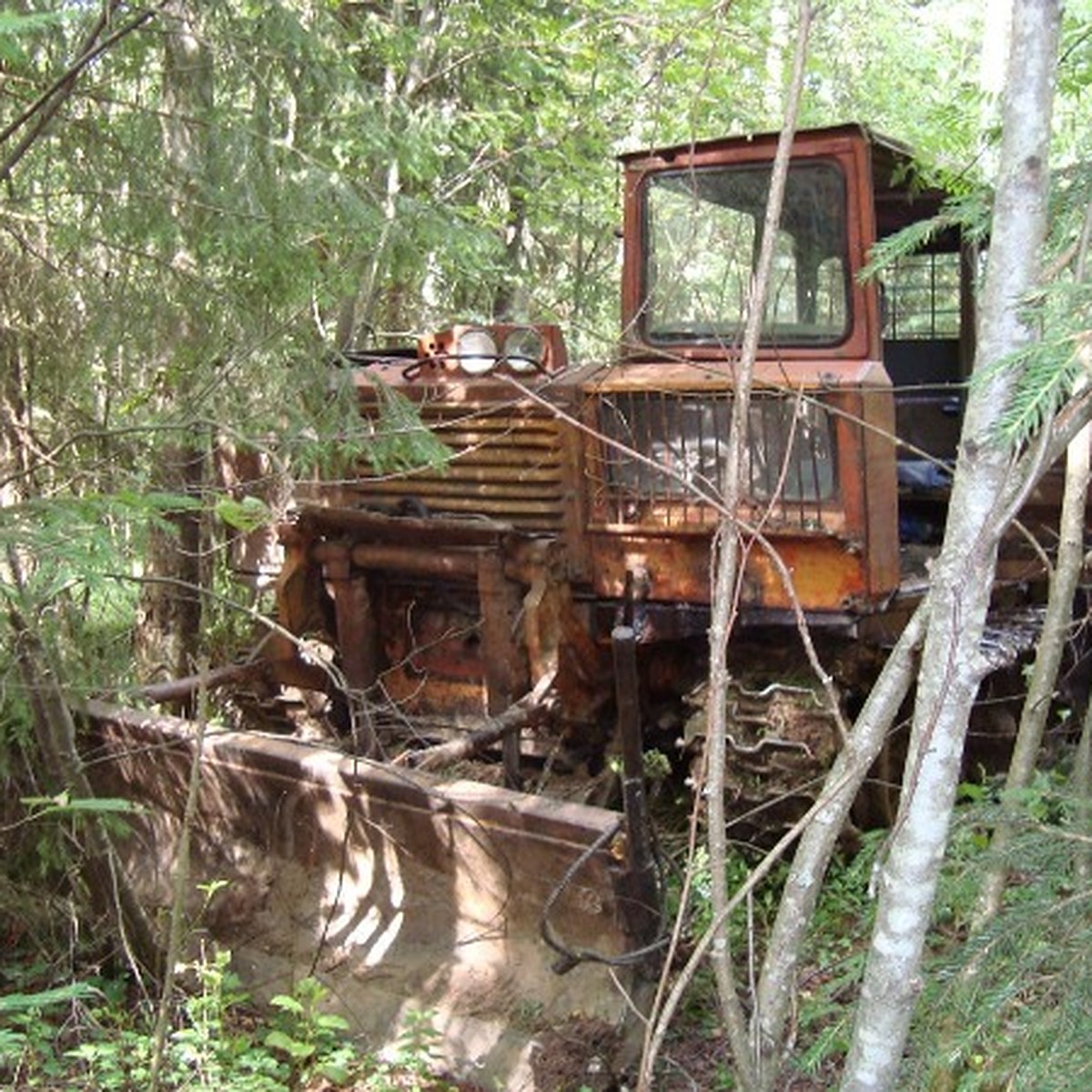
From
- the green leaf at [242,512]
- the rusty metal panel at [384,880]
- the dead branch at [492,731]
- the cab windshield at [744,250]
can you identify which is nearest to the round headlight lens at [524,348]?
the cab windshield at [744,250]

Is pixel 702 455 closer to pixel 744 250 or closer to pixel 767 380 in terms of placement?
pixel 767 380

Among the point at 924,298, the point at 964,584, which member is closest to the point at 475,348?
the point at 924,298

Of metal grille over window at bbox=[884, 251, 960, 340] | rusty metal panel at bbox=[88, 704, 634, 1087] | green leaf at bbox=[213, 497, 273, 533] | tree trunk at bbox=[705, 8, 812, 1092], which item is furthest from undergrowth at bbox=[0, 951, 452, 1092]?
metal grille over window at bbox=[884, 251, 960, 340]

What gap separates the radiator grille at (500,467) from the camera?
5156 mm

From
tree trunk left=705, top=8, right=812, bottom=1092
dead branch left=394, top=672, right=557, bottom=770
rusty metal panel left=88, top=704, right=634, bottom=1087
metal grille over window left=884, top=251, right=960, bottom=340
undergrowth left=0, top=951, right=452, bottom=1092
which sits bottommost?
undergrowth left=0, top=951, right=452, bottom=1092

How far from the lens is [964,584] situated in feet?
6.92

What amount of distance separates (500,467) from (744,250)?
4.27ft

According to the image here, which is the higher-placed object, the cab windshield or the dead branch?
the cab windshield

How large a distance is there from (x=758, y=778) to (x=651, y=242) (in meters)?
2.23

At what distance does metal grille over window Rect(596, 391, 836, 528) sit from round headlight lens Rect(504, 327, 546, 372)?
406 millimetres

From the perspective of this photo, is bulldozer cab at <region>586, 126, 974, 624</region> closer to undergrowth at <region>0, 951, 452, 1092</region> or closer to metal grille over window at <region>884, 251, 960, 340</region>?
metal grille over window at <region>884, 251, 960, 340</region>

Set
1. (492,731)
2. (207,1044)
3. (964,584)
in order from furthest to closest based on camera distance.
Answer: (492,731), (207,1044), (964,584)

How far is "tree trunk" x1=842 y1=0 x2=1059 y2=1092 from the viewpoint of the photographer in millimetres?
2084

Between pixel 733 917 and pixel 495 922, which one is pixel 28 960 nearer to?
pixel 495 922
